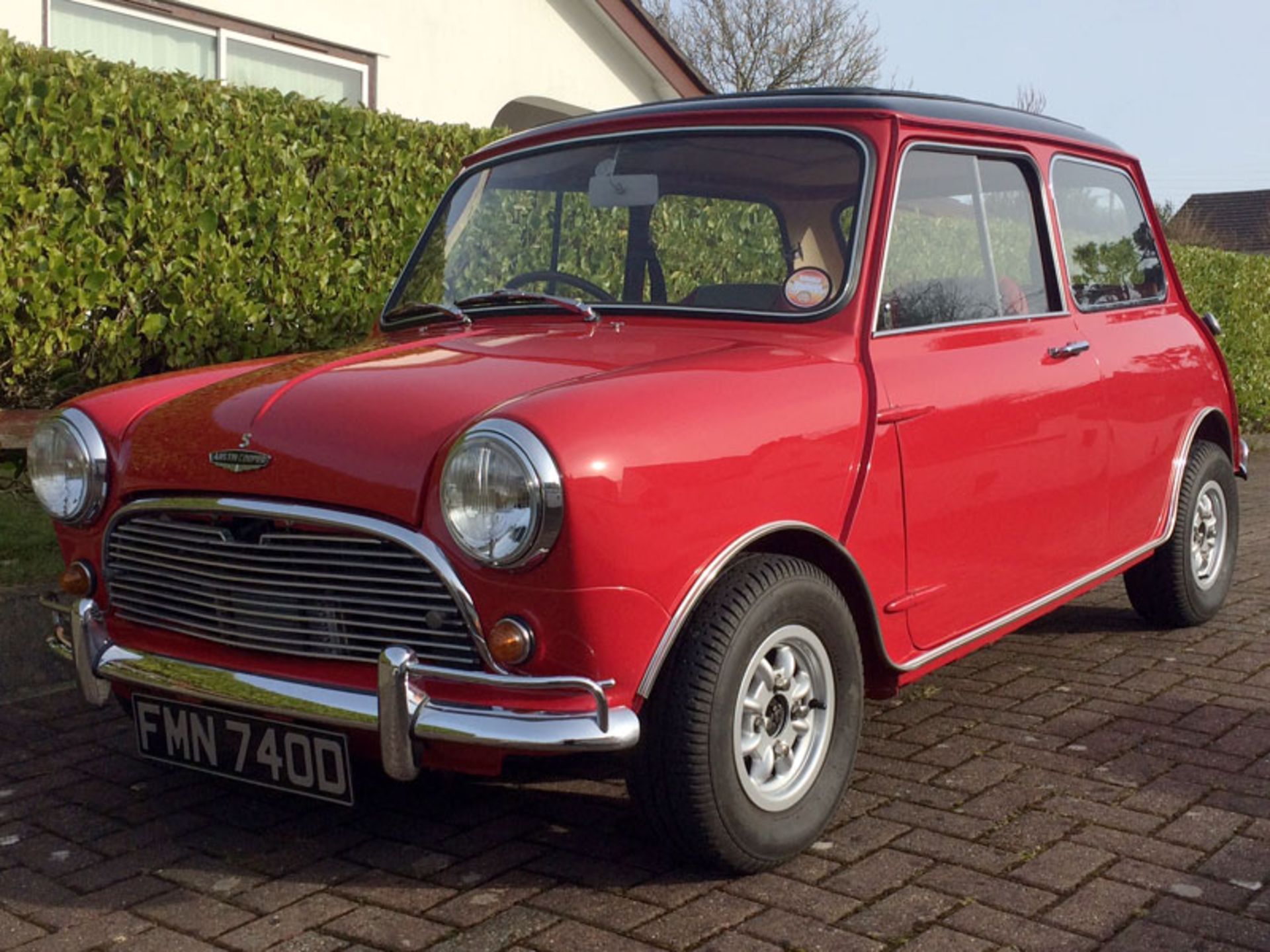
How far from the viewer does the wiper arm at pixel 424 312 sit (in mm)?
4219

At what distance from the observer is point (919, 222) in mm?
4090

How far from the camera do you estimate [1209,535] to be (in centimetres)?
581

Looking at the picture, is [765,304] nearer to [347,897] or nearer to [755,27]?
[347,897]

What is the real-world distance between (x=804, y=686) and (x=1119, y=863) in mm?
815

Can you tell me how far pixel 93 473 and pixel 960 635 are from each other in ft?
7.46

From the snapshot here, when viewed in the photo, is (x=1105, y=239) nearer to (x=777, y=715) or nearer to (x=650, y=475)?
(x=777, y=715)

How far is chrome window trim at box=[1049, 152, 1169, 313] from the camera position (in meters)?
4.79

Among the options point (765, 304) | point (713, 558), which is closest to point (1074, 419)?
point (765, 304)

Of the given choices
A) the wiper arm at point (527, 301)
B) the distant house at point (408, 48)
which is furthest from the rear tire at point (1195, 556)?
the distant house at point (408, 48)

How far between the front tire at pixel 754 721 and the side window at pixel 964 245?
0.92 meters

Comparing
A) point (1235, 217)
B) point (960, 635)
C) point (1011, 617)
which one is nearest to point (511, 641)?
point (960, 635)

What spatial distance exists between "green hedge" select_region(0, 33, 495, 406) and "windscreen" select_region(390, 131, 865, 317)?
228 cm

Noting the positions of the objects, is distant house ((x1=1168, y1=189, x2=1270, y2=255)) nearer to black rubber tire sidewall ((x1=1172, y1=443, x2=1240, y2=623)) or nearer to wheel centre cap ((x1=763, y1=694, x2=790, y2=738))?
black rubber tire sidewall ((x1=1172, y1=443, x2=1240, y2=623))

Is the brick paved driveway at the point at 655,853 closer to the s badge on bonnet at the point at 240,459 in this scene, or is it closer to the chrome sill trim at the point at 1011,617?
the chrome sill trim at the point at 1011,617
